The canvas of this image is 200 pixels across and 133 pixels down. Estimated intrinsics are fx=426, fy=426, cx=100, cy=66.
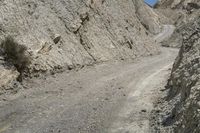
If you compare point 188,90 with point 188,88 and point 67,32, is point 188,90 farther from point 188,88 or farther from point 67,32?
point 67,32

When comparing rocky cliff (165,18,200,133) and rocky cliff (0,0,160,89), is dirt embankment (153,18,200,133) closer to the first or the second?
rocky cliff (165,18,200,133)

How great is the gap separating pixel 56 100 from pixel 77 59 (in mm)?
8318

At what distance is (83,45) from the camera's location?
28688mm

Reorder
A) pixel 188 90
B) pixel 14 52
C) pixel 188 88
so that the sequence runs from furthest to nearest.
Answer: pixel 14 52
pixel 188 88
pixel 188 90

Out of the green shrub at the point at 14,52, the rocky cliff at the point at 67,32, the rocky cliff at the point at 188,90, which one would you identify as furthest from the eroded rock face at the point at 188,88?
the green shrub at the point at 14,52

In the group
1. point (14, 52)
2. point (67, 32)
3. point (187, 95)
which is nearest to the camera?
point (187, 95)

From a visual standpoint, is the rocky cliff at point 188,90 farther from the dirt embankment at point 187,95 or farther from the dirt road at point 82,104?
the dirt road at point 82,104

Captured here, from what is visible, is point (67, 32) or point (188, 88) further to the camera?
point (67, 32)

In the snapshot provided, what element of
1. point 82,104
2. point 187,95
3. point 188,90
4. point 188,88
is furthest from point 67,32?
point 187,95

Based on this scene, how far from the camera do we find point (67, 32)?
2738cm

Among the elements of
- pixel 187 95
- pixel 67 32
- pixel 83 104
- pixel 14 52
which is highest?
pixel 14 52

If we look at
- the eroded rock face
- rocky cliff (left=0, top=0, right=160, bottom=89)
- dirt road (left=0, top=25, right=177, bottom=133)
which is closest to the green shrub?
rocky cliff (left=0, top=0, right=160, bottom=89)

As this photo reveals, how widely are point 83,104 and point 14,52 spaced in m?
5.76

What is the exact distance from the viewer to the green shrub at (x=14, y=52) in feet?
70.3
